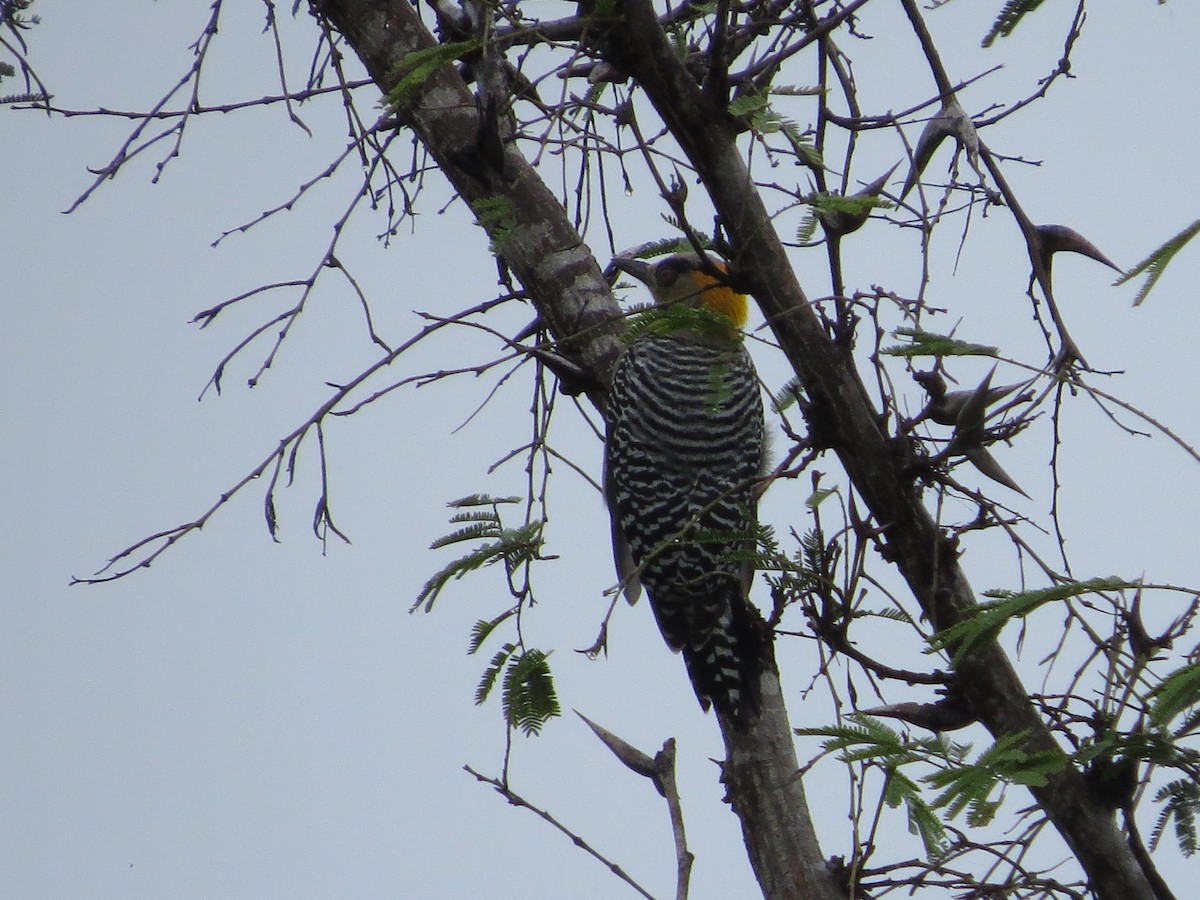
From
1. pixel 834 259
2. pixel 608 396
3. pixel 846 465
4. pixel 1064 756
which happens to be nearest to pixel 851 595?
pixel 846 465

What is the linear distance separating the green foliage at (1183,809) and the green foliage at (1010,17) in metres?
1.85

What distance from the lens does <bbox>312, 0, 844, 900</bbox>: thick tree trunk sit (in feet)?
16.0

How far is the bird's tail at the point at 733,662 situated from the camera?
5035 mm

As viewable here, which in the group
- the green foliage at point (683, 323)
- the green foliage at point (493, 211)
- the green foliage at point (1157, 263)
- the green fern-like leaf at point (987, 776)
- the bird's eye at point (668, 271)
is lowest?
the green fern-like leaf at point (987, 776)

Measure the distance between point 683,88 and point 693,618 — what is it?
123 inches

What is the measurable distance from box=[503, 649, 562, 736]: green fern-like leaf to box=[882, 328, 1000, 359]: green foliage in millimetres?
1729

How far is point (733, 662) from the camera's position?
5.31m

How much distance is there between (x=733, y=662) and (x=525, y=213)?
6.74ft

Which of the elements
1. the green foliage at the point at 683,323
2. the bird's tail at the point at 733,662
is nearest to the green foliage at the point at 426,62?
the green foliage at the point at 683,323

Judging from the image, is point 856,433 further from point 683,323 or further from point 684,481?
point 684,481

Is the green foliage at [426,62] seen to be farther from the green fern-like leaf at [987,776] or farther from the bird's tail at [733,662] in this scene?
the bird's tail at [733,662]

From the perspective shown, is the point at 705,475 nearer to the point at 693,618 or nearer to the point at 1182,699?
the point at 693,618

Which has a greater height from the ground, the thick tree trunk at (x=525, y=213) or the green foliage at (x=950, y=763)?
the thick tree trunk at (x=525, y=213)

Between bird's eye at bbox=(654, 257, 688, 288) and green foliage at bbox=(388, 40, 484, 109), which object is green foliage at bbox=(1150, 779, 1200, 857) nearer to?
green foliage at bbox=(388, 40, 484, 109)
